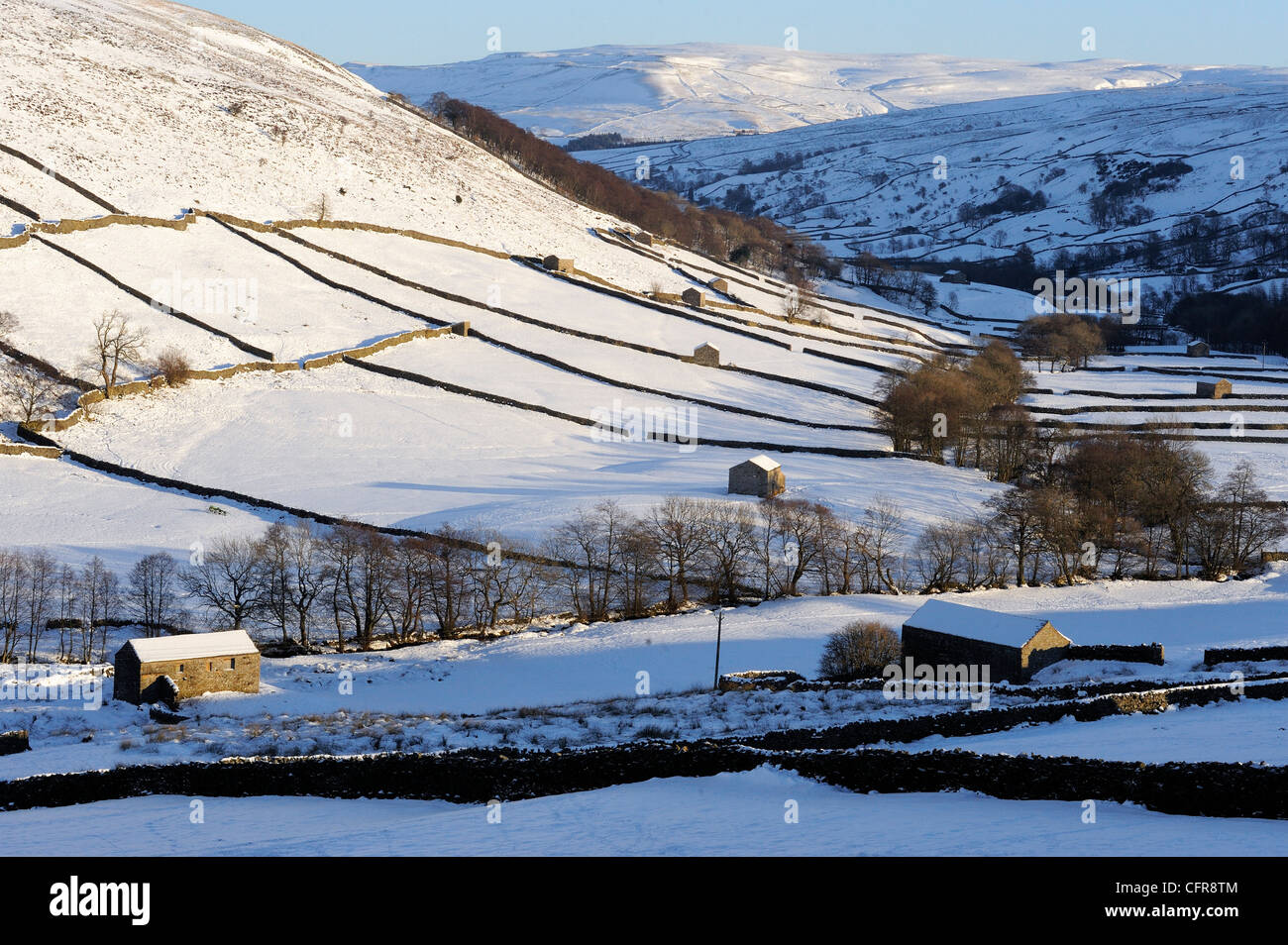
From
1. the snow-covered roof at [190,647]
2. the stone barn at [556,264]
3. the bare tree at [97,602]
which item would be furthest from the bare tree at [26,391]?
the stone barn at [556,264]

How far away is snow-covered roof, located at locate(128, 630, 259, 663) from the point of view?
88.1 feet

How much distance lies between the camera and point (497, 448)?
50.8m

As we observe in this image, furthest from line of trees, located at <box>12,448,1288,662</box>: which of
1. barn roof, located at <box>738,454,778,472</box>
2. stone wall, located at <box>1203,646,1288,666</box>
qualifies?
stone wall, located at <box>1203,646,1288,666</box>

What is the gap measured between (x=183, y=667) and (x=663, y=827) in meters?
17.0

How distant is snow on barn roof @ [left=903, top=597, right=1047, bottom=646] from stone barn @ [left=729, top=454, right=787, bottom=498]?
14750 mm

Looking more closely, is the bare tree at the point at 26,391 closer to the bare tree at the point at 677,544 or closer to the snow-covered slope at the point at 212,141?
the snow-covered slope at the point at 212,141

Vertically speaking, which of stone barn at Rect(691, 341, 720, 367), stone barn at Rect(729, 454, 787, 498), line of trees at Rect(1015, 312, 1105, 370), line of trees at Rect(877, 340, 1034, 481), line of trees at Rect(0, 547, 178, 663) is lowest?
line of trees at Rect(0, 547, 178, 663)

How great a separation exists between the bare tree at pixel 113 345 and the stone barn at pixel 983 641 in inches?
1478

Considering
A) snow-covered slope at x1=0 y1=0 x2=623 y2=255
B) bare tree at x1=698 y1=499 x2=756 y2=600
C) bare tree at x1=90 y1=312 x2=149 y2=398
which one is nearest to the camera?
bare tree at x1=698 y1=499 x2=756 y2=600

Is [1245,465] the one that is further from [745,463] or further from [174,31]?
[174,31]

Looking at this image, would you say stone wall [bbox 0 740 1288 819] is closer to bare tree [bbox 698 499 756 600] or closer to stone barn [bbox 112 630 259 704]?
stone barn [bbox 112 630 259 704]

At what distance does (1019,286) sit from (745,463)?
367ft

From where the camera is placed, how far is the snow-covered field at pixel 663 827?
43.1 feet
